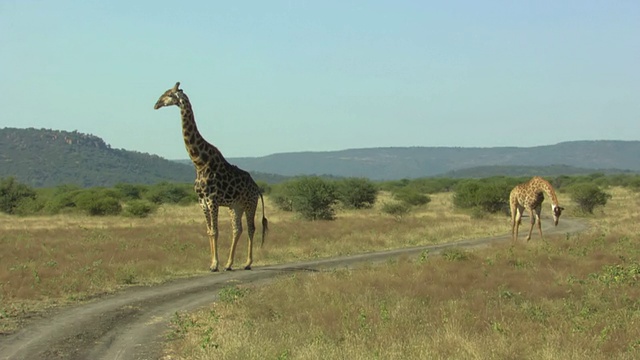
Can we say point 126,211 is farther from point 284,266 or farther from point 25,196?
point 284,266

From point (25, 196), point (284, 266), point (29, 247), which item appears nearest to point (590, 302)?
point (284, 266)

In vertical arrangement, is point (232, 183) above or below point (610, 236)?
above

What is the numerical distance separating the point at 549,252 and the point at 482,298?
26.7ft

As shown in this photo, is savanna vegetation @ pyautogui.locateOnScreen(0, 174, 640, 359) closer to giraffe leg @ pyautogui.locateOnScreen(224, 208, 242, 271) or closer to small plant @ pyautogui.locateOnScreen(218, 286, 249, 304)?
small plant @ pyautogui.locateOnScreen(218, 286, 249, 304)

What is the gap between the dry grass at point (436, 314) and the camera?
950 cm

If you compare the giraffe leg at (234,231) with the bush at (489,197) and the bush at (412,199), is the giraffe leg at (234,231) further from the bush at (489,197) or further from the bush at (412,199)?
the bush at (412,199)

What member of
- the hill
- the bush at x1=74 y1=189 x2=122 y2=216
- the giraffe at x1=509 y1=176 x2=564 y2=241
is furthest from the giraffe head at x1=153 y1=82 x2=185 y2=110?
the hill

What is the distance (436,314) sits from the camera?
12.2m

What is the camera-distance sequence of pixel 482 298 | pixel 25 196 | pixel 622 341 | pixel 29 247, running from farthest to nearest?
pixel 25 196, pixel 29 247, pixel 482 298, pixel 622 341

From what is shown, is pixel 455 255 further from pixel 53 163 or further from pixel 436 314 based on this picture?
pixel 53 163

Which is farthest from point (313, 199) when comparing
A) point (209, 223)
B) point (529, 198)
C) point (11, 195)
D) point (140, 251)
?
point (11, 195)

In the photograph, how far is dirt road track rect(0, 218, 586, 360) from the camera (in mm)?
10367

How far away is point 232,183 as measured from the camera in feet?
66.6

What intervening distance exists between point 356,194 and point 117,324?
49351 mm
